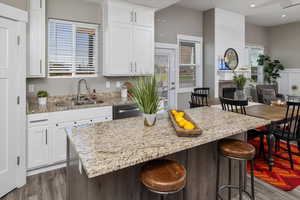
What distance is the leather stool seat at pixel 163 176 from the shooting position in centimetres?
122

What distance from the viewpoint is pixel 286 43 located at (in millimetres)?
7324

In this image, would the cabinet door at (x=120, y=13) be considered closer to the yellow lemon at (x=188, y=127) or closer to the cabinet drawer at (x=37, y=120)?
the cabinet drawer at (x=37, y=120)

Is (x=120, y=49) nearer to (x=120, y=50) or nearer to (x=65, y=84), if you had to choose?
(x=120, y=50)

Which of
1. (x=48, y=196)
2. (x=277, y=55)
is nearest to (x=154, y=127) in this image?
(x=48, y=196)

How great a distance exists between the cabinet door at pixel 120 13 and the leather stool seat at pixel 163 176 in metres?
3.10

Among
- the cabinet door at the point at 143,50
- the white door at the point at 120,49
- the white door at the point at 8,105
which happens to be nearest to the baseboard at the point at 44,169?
the white door at the point at 8,105

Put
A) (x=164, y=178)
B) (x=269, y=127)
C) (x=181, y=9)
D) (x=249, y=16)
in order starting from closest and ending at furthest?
(x=164, y=178) → (x=269, y=127) → (x=181, y=9) → (x=249, y=16)

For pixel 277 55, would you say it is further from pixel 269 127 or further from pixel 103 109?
pixel 103 109

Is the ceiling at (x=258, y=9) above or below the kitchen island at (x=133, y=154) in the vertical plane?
above

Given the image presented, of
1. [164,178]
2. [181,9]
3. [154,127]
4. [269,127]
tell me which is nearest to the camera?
[164,178]

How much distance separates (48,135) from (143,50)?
2412 mm

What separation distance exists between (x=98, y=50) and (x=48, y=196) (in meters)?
2.77

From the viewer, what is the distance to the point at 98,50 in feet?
13.3

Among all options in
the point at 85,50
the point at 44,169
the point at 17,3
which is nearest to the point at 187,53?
the point at 85,50
